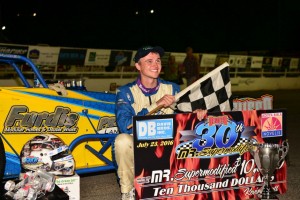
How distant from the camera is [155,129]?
3.70 meters

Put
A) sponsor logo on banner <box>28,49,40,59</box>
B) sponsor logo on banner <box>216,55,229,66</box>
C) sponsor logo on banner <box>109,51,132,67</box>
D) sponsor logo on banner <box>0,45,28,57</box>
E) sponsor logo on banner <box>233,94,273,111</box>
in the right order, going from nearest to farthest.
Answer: sponsor logo on banner <box>233,94,273,111</box>, sponsor logo on banner <box>0,45,28,57</box>, sponsor logo on banner <box>28,49,40,59</box>, sponsor logo on banner <box>109,51,132,67</box>, sponsor logo on banner <box>216,55,229,66</box>

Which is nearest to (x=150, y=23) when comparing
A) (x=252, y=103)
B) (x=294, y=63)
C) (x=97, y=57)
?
(x=294, y=63)

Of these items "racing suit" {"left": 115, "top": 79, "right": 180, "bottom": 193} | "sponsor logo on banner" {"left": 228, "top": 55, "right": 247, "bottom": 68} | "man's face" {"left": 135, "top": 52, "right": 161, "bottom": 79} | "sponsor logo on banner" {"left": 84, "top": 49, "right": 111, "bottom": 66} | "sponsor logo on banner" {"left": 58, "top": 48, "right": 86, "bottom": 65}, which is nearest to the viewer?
"racing suit" {"left": 115, "top": 79, "right": 180, "bottom": 193}

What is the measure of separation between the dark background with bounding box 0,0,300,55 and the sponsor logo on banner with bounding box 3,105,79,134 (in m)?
55.0

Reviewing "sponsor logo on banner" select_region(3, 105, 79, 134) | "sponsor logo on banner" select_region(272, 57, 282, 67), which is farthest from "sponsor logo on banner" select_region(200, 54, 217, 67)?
"sponsor logo on banner" select_region(3, 105, 79, 134)

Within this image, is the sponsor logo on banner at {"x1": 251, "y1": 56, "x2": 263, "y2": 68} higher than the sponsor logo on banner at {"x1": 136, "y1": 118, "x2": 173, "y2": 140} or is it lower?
higher

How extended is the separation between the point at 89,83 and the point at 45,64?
176 cm

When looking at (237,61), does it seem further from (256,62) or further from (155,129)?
(155,129)

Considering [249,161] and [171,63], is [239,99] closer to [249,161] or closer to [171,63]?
[249,161]

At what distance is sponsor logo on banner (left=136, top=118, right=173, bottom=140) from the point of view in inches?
144

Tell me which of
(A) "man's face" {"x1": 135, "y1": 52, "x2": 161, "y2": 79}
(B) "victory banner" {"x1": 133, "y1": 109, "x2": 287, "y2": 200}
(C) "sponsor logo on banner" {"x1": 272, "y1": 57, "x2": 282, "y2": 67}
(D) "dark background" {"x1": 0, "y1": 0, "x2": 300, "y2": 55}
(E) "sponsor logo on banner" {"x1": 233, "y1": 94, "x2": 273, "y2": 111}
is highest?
(D) "dark background" {"x1": 0, "y1": 0, "x2": 300, "y2": 55}

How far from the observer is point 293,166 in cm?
573

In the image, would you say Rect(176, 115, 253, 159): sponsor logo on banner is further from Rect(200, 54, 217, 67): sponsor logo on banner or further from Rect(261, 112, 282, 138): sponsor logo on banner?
Rect(200, 54, 217, 67): sponsor logo on banner

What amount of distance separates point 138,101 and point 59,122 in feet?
3.22
